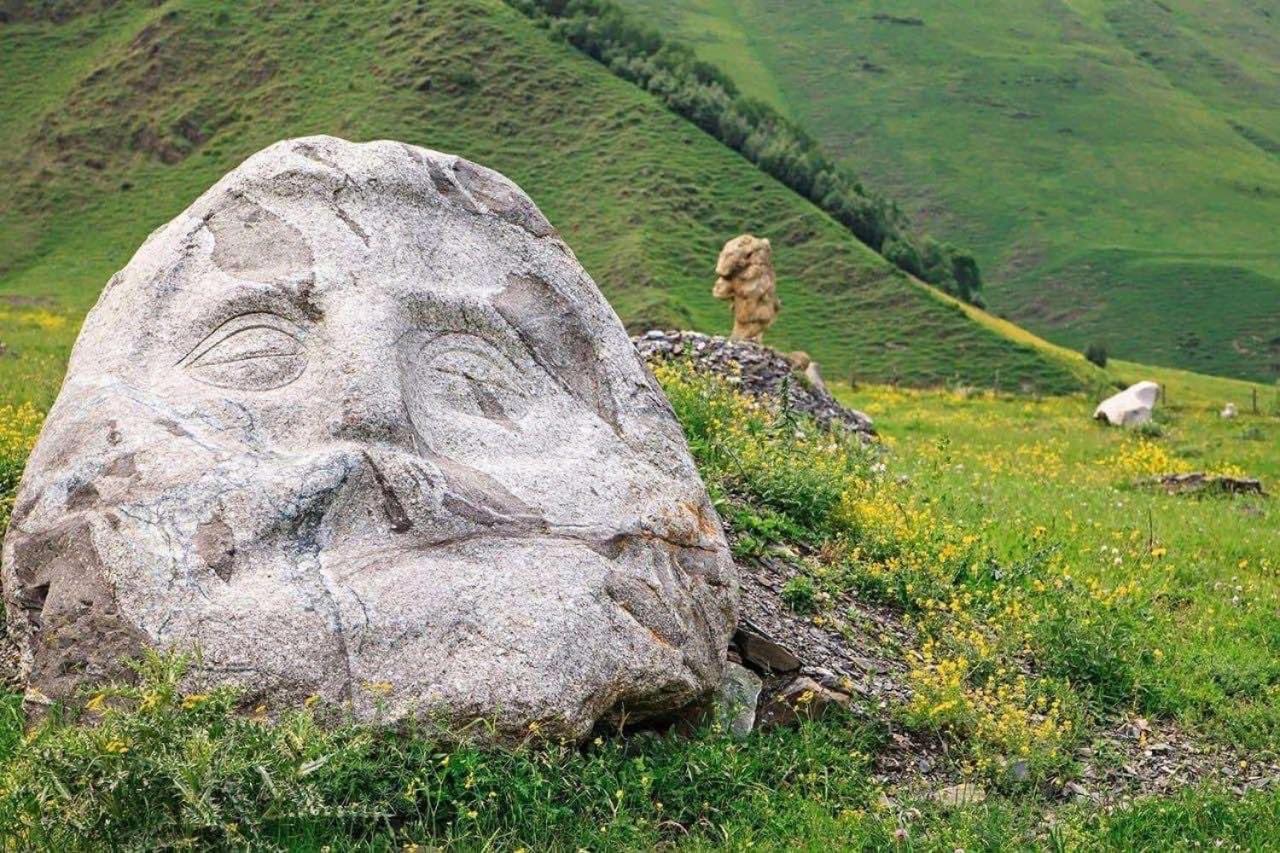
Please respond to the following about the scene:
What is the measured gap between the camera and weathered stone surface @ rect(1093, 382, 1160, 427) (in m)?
32.3

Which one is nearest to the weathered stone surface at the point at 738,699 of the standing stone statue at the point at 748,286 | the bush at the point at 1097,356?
the standing stone statue at the point at 748,286

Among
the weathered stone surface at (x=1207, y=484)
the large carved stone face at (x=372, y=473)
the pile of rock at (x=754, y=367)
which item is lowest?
the weathered stone surface at (x=1207, y=484)

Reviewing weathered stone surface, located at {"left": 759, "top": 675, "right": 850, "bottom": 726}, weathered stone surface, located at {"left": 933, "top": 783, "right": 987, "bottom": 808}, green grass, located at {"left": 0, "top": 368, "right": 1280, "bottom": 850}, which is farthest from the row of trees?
weathered stone surface, located at {"left": 933, "top": 783, "right": 987, "bottom": 808}

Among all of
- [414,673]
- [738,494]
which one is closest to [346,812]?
Answer: [414,673]

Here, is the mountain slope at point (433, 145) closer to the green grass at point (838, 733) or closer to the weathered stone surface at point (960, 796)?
the green grass at point (838, 733)

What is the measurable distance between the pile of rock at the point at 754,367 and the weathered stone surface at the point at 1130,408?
1049 centimetres

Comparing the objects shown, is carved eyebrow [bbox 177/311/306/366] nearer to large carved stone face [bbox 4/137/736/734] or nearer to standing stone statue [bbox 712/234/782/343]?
large carved stone face [bbox 4/137/736/734]

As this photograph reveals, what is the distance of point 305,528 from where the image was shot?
8320 millimetres

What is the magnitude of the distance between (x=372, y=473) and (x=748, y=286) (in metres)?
28.8

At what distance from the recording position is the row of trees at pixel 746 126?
10175 centimetres

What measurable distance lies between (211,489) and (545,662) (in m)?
2.31

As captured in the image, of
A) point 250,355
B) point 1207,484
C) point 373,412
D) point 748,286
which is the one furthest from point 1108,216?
point 373,412

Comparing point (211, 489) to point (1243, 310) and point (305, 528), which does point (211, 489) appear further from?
point (1243, 310)

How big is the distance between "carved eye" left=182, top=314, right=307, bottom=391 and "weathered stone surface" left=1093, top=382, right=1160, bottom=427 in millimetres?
25874
